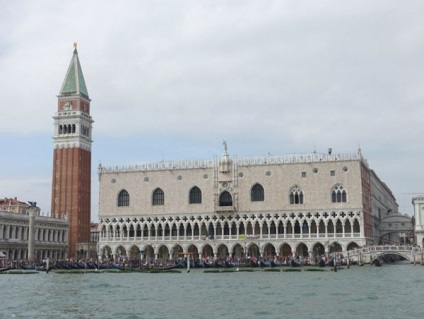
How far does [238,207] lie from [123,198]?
11329mm

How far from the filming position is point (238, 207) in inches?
2195

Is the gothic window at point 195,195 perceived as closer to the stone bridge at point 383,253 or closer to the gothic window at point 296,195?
the gothic window at point 296,195

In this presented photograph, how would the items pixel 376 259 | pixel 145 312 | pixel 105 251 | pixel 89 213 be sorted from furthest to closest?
pixel 89 213 < pixel 105 251 < pixel 376 259 < pixel 145 312

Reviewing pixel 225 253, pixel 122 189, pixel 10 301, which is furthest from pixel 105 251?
pixel 10 301

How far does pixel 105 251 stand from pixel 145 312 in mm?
40711

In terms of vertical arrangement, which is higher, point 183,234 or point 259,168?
point 259,168

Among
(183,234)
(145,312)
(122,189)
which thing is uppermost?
(122,189)

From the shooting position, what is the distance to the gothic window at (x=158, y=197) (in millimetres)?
58750

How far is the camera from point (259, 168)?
55844 mm

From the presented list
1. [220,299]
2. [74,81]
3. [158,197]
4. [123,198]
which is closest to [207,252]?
[158,197]

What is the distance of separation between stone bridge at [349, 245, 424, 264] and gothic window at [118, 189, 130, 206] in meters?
21.4

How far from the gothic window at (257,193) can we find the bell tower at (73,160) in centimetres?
2028

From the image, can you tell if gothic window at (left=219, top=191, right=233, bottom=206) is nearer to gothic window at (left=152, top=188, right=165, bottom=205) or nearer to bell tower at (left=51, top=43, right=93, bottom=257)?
gothic window at (left=152, top=188, right=165, bottom=205)

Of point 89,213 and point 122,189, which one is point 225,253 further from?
point 89,213
